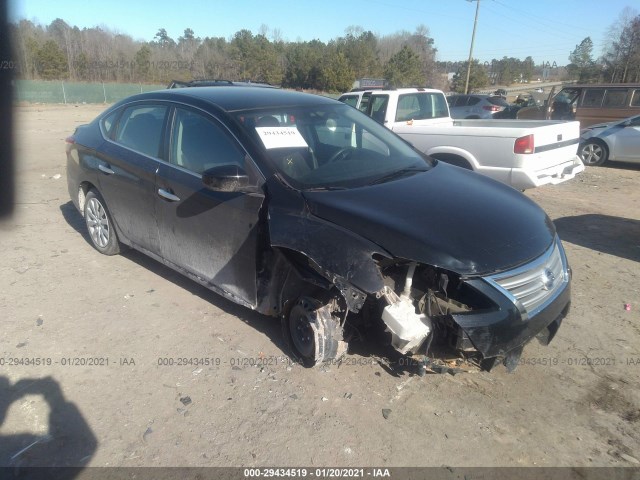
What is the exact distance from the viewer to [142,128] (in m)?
4.29

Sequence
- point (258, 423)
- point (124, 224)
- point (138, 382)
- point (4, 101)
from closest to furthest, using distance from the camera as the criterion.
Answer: point (258, 423)
point (138, 382)
point (124, 224)
point (4, 101)

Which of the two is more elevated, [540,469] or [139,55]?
[139,55]

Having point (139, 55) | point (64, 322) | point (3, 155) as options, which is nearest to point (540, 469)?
point (64, 322)

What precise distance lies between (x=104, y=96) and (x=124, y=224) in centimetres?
3777

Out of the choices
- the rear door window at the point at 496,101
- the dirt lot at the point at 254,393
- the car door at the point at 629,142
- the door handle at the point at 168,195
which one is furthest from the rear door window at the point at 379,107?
the rear door window at the point at 496,101

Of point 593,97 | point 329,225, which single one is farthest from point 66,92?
point 329,225

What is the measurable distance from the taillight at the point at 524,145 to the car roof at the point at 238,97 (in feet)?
9.56

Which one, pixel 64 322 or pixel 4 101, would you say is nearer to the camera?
pixel 64 322

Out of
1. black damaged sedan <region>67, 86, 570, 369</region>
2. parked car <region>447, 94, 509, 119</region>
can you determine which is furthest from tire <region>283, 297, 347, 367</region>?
parked car <region>447, 94, 509, 119</region>

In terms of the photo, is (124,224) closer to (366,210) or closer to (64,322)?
(64,322)

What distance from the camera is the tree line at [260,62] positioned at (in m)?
43.2

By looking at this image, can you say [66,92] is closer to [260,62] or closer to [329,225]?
[260,62]

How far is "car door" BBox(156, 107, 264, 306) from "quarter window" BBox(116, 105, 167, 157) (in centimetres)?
23

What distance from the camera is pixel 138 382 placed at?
314 centimetres
